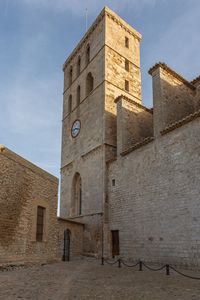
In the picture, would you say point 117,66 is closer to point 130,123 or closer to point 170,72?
point 130,123

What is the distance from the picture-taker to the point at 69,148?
2239 centimetres

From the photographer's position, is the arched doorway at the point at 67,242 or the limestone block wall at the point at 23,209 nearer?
the limestone block wall at the point at 23,209

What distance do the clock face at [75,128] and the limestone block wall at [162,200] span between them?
691 centimetres

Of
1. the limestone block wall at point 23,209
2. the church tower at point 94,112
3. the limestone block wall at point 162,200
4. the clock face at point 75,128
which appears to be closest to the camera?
the limestone block wall at point 23,209

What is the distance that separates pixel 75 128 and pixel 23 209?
12.0m

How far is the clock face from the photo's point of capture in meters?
21.6

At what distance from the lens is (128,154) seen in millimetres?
A: 15469

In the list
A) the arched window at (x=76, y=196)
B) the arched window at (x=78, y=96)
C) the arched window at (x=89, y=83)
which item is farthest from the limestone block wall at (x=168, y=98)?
the arched window at (x=78, y=96)

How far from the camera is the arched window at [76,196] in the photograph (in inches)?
794

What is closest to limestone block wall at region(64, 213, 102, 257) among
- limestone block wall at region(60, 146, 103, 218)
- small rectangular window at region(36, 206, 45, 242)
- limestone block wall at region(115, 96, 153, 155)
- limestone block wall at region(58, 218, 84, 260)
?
limestone block wall at region(58, 218, 84, 260)

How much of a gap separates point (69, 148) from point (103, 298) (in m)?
17.2

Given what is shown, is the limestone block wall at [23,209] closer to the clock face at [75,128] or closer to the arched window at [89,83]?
the clock face at [75,128]

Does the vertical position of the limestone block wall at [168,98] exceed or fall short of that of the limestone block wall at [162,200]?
it exceeds it

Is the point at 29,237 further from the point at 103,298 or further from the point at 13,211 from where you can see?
the point at 103,298
